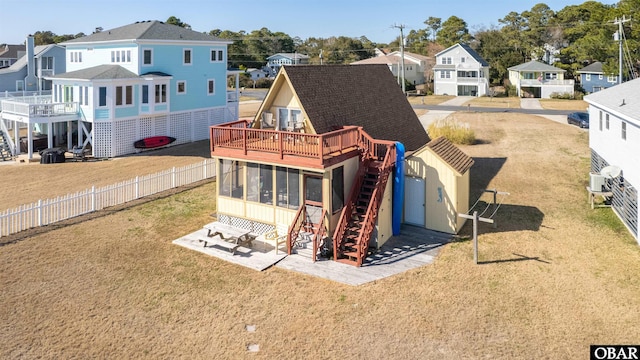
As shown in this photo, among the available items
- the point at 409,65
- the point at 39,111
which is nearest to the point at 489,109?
the point at 409,65

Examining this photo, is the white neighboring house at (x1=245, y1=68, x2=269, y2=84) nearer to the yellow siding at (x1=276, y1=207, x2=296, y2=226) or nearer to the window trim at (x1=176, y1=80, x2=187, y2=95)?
the window trim at (x1=176, y1=80, x2=187, y2=95)

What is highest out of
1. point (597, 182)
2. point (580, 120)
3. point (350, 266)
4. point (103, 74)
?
point (103, 74)

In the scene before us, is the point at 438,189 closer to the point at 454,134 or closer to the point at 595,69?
the point at 454,134

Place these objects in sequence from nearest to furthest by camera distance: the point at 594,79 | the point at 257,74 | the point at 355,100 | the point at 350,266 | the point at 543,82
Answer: the point at 350,266 → the point at 355,100 → the point at 594,79 → the point at 543,82 → the point at 257,74

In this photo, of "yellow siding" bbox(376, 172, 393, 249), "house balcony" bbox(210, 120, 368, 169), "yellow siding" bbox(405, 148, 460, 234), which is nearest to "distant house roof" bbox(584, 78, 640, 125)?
"yellow siding" bbox(405, 148, 460, 234)

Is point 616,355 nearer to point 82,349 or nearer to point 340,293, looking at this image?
point 340,293

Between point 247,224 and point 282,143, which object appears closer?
point 282,143

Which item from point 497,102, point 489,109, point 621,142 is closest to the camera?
point 621,142
